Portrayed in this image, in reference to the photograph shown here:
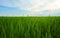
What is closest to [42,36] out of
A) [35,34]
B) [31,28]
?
[35,34]

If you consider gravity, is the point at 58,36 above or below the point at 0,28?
below

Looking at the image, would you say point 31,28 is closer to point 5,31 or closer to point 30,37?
point 30,37

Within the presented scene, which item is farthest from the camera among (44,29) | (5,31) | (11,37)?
(44,29)

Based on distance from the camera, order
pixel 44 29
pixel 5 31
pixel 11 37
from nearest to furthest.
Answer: pixel 11 37 < pixel 5 31 < pixel 44 29

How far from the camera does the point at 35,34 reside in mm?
1255

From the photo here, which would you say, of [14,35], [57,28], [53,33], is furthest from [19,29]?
[57,28]

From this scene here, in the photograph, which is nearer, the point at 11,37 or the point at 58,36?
the point at 11,37

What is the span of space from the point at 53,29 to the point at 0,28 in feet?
2.19

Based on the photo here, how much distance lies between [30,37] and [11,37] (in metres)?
0.20

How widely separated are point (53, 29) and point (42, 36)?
29cm

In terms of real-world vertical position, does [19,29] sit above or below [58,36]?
above

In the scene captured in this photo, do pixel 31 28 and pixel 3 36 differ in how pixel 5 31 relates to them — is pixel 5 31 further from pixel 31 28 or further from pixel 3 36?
pixel 31 28

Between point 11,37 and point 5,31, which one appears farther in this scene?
point 5,31

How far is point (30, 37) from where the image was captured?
49.2 inches
